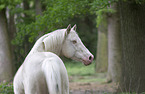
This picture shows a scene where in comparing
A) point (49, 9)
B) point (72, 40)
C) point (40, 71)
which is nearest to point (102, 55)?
point (49, 9)

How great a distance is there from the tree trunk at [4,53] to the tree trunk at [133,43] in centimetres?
608

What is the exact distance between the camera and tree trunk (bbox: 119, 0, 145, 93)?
797cm

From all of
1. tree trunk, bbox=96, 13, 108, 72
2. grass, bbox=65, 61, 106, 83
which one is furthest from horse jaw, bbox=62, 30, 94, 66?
tree trunk, bbox=96, 13, 108, 72

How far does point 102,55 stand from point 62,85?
613 inches

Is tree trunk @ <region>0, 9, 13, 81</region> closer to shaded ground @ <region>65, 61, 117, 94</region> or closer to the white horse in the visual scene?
shaded ground @ <region>65, 61, 117, 94</region>

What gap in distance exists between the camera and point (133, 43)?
26.5ft

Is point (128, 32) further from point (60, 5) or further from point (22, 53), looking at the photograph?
point (22, 53)

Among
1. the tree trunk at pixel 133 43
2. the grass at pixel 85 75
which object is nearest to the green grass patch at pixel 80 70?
the grass at pixel 85 75

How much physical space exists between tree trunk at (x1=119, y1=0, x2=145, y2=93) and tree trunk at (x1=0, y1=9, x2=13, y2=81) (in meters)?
6.08

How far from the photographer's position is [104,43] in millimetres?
18547

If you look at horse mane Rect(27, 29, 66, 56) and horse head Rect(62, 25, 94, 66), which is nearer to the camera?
horse mane Rect(27, 29, 66, 56)

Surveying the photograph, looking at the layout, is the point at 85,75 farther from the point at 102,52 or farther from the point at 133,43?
the point at 133,43

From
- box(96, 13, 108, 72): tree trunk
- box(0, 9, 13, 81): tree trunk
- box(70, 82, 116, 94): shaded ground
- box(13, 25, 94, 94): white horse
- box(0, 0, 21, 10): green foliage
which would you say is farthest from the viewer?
box(96, 13, 108, 72): tree trunk

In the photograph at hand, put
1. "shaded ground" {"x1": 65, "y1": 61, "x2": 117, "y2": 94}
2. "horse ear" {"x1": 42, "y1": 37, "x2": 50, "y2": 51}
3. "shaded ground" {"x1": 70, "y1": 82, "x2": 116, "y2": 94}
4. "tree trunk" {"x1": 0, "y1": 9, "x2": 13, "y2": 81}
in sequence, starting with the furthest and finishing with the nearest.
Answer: "tree trunk" {"x1": 0, "y1": 9, "x2": 13, "y2": 81}, "shaded ground" {"x1": 65, "y1": 61, "x2": 117, "y2": 94}, "shaded ground" {"x1": 70, "y1": 82, "x2": 116, "y2": 94}, "horse ear" {"x1": 42, "y1": 37, "x2": 50, "y2": 51}
